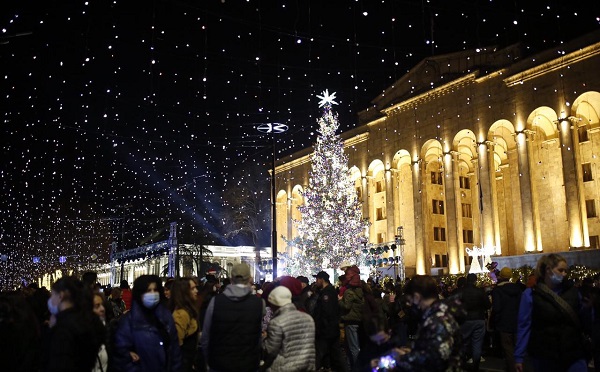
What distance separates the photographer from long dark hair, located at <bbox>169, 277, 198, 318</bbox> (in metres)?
6.86

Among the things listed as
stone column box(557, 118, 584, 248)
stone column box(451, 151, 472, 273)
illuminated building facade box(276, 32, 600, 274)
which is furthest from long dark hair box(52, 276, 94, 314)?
stone column box(451, 151, 472, 273)

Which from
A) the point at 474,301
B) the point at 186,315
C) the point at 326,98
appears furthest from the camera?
the point at 326,98

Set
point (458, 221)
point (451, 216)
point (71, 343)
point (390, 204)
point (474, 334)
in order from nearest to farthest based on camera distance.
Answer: point (71, 343)
point (474, 334)
point (458, 221)
point (451, 216)
point (390, 204)

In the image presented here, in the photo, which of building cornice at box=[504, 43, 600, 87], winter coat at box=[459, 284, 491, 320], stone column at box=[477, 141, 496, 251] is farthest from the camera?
stone column at box=[477, 141, 496, 251]

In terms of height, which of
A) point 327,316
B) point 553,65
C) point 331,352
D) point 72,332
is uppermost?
point 553,65

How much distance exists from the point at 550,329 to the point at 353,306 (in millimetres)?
5635

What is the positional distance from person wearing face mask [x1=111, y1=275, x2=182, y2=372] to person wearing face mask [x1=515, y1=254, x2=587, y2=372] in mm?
3422

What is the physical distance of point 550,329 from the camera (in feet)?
17.3

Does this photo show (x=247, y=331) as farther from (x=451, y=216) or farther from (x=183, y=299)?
(x=451, y=216)

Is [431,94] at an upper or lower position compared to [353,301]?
upper

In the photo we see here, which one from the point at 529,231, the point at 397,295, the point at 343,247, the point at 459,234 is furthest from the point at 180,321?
the point at 459,234

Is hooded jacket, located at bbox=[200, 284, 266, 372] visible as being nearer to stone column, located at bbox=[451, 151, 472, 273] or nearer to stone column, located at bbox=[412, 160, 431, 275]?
stone column, located at bbox=[451, 151, 472, 273]

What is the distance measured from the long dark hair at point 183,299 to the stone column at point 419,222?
35120mm

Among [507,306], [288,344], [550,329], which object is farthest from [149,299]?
[507,306]
